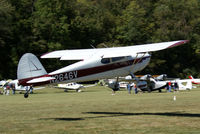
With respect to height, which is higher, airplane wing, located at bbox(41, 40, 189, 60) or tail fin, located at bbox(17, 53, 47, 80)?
airplane wing, located at bbox(41, 40, 189, 60)

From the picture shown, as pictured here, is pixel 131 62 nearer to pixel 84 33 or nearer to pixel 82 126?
pixel 82 126

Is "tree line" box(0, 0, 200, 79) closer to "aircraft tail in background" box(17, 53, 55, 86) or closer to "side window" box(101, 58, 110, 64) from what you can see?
"side window" box(101, 58, 110, 64)

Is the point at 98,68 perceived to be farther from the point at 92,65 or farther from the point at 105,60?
the point at 105,60

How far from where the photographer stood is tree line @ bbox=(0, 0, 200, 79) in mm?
73438

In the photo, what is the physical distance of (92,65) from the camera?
20.3 meters

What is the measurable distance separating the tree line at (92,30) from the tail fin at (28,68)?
52.5 meters

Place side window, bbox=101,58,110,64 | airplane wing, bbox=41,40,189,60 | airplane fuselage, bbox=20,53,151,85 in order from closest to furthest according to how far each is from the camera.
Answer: airplane fuselage, bbox=20,53,151,85 → airplane wing, bbox=41,40,189,60 → side window, bbox=101,58,110,64

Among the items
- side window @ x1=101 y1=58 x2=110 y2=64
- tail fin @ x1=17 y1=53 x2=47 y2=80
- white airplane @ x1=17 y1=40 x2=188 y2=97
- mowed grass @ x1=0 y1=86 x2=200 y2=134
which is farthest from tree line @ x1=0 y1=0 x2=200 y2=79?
tail fin @ x1=17 y1=53 x2=47 y2=80

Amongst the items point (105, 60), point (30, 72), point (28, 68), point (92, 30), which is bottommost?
point (30, 72)

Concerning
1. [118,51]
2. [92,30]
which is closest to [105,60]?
[118,51]

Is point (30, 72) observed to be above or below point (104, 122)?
above

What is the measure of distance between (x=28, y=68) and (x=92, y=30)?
68.7m

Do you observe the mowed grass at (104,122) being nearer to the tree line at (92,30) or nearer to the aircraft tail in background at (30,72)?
the aircraft tail in background at (30,72)

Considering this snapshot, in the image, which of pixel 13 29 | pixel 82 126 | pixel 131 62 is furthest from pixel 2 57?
pixel 82 126
